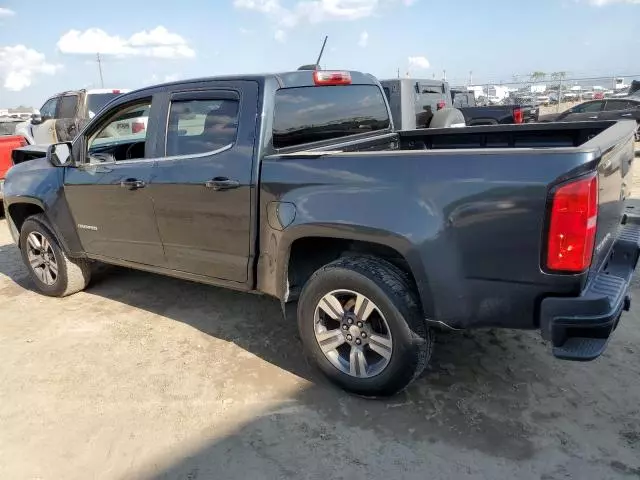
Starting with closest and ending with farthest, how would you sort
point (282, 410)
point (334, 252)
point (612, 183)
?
point (612, 183) → point (282, 410) → point (334, 252)

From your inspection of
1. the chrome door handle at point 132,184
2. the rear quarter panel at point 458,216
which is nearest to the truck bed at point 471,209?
the rear quarter panel at point 458,216

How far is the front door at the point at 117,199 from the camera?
3.88 m

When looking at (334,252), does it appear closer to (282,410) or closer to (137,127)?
(282,410)

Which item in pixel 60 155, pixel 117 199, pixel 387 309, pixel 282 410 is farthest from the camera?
pixel 60 155

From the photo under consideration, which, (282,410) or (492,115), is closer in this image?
(282,410)

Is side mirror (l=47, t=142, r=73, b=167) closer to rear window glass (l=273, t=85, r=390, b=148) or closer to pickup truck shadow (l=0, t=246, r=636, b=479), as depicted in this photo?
pickup truck shadow (l=0, t=246, r=636, b=479)

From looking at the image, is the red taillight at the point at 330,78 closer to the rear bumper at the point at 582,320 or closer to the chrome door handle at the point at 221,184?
the chrome door handle at the point at 221,184

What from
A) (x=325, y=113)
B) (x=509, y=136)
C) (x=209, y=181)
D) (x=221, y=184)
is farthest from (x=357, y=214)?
(x=509, y=136)

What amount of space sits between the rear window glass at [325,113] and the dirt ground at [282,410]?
1494 millimetres

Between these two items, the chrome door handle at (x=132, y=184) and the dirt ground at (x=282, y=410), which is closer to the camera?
the dirt ground at (x=282, y=410)

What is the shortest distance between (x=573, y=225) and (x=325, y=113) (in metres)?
1.98

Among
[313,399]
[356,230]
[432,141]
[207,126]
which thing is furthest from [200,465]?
[432,141]

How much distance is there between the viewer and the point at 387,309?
2.80 metres

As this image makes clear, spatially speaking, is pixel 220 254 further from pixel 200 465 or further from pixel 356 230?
pixel 200 465
